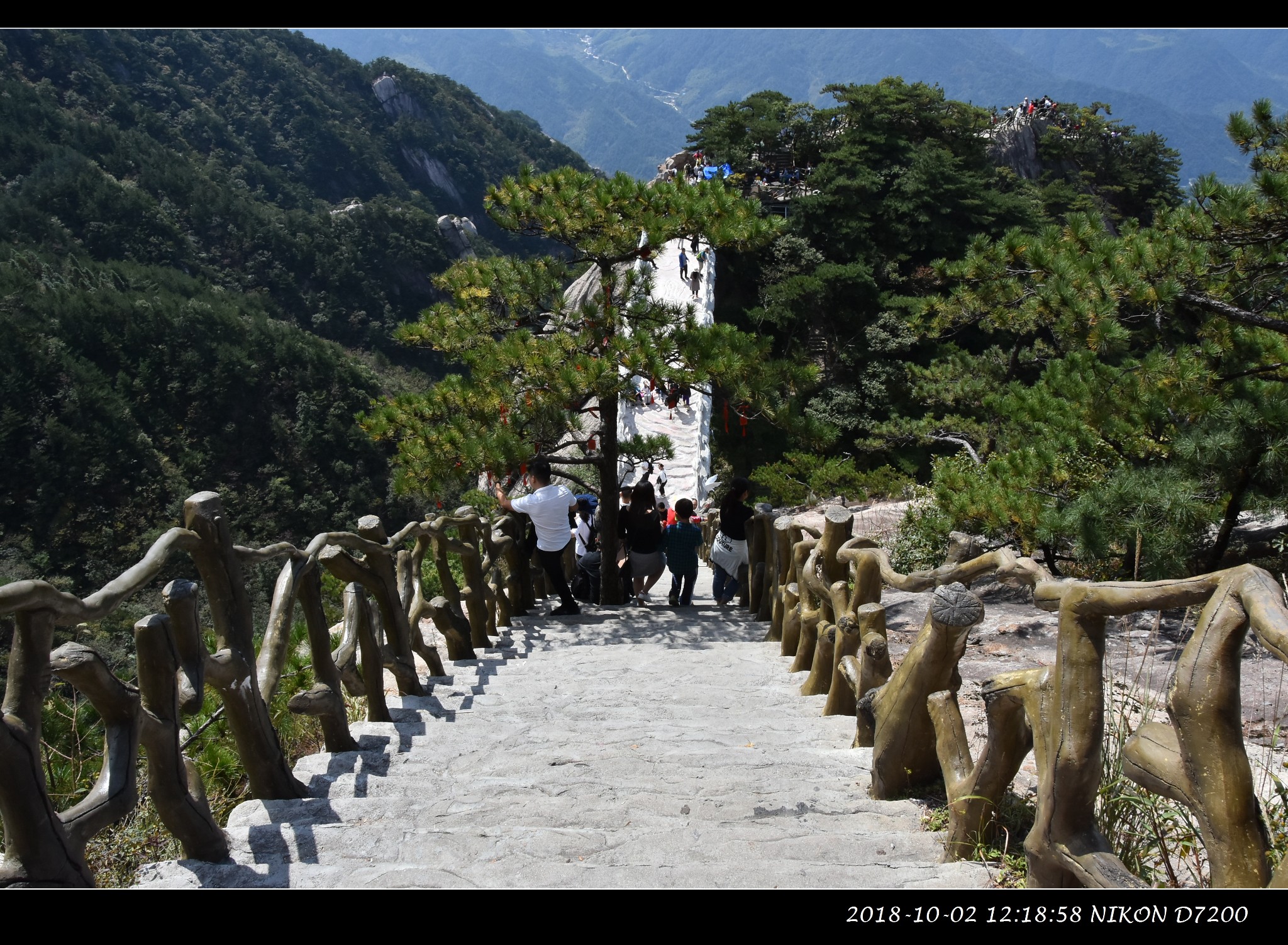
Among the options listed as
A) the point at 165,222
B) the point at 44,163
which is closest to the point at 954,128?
the point at 165,222

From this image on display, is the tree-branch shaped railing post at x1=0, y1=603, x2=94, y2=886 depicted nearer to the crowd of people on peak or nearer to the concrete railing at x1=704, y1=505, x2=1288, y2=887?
the concrete railing at x1=704, y1=505, x2=1288, y2=887

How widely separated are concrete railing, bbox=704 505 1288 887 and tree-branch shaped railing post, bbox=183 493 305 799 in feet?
5.33

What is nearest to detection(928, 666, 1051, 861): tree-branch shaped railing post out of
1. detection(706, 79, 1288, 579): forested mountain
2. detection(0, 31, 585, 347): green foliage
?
detection(706, 79, 1288, 579): forested mountain

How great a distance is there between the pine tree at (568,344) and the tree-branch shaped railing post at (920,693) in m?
4.15

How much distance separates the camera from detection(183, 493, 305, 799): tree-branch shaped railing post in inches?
90.4

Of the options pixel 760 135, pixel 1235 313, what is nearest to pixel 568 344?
pixel 1235 313

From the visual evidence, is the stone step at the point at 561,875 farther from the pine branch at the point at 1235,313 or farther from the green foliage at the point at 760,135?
the green foliage at the point at 760,135

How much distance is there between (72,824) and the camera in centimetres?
166

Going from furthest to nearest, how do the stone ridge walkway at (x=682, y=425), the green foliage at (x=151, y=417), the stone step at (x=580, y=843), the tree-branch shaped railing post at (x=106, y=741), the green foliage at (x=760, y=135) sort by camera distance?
the green foliage at (x=760, y=135)
the green foliage at (x=151, y=417)
the stone ridge walkway at (x=682, y=425)
the stone step at (x=580, y=843)
the tree-branch shaped railing post at (x=106, y=741)

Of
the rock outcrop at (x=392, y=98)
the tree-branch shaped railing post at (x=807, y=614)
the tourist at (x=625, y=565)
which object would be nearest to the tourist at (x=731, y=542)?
the tourist at (x=625, y=565)

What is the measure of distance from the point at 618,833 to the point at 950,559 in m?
1.40

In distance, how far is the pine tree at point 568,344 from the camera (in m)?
6.45

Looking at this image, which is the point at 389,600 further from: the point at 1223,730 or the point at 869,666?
the point at 1223,730

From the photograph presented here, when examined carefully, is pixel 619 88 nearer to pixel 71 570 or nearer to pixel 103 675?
pixel 71 570
